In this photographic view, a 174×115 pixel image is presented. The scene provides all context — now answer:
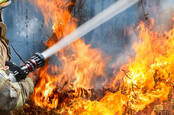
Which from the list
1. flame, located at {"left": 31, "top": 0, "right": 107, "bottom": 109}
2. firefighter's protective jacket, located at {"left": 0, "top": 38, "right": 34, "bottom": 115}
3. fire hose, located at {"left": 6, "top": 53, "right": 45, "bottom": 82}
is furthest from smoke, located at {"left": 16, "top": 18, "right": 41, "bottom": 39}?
firefighter's protective jacket, located at {"left": 0, "top": 38, "right": 34, "bottom": 115}

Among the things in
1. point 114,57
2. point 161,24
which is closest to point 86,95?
point 114,57

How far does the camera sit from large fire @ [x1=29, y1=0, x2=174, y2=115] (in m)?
4.54

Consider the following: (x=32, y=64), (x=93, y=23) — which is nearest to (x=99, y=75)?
(x=93, y=23)

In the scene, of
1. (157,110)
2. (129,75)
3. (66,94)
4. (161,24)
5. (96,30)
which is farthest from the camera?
(161,24)

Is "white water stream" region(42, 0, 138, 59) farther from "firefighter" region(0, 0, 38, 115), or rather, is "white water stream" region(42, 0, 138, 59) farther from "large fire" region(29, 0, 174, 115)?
"firefighter" region(0, 0, 38, 115)

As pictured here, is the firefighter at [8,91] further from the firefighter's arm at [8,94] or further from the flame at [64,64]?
the flame at [64,64]

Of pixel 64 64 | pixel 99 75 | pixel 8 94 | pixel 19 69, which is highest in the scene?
pixel 64 64

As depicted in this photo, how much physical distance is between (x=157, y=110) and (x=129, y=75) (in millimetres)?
1224

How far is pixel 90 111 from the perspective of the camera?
4.44 meters

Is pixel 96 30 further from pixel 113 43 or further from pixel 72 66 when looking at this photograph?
pixel 72 66

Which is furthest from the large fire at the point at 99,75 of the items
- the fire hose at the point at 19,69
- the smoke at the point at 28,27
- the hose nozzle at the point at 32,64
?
the fire hose at the point at 19,69

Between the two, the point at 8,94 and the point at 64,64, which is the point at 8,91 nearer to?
the point at 8,94

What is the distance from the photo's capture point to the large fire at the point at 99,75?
14.9ft

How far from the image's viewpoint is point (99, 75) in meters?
5.79
